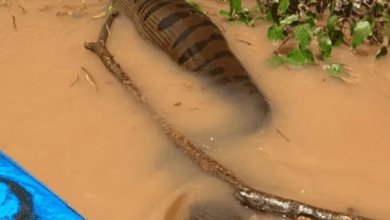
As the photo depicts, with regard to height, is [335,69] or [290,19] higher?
[290,19]

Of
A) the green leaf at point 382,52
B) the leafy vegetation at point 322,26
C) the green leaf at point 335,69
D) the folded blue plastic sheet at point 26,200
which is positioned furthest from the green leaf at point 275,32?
the folded blue plastic sheet at point 26,200

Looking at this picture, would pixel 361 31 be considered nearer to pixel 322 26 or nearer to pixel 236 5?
pixel 322 26

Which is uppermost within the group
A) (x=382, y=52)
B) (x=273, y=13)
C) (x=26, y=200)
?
(x=273, y=13)

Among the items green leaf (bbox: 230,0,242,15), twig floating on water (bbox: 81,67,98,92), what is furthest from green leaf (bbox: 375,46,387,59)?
twig floating on water (bbox: 81,67,98,92)

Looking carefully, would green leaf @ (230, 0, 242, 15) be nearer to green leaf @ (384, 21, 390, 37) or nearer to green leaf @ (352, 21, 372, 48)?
green leaf @ (352, 21, 372, 48)

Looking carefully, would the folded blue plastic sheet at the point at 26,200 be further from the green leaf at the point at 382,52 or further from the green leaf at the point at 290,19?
the green leaf at the point at 382,52

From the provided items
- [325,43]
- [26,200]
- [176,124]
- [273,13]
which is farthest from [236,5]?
[26,200]

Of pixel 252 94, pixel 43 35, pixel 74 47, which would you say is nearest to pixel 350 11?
pixel 252 94

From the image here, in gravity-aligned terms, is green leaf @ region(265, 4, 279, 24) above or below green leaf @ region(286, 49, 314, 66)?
above
